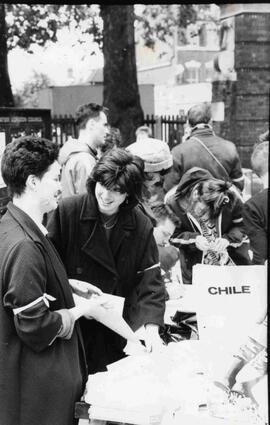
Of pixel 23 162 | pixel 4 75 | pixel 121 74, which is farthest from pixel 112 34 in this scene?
pixel 23 162

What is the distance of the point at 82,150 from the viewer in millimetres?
4273

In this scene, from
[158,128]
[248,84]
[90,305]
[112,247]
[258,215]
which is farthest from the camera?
[158,128]

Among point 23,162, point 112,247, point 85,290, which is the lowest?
point 85,290

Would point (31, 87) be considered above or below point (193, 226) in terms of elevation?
above

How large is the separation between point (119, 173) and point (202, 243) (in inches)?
47.4

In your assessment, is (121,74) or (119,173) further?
(121,74)

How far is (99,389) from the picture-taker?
2.32 metres

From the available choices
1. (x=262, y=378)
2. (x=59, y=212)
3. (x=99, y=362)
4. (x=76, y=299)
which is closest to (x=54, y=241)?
(x=59, y=212)

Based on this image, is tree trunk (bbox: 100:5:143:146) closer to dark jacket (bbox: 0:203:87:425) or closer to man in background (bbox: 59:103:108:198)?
man in background (bbox: 59:103:108:198)

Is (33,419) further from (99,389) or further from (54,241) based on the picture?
(54,241)

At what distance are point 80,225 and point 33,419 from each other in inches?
35.4

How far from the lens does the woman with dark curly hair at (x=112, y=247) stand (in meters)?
2.78

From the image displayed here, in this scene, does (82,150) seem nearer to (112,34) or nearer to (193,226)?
(193,226)

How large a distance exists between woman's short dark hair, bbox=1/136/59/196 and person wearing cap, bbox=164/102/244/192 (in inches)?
111
